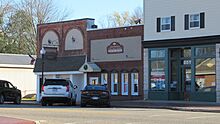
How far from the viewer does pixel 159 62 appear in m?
40.0

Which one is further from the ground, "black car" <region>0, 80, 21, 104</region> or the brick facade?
the brick facade

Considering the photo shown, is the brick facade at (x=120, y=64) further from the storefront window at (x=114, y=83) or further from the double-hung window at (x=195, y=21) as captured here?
the double-hung window at (x=195, y=21)

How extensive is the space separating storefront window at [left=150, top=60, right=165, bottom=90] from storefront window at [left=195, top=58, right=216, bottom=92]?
3028mm

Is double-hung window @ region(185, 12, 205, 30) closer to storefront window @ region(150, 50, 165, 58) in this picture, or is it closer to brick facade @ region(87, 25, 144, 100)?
storefront window @ region(150, 50, 165, 58)

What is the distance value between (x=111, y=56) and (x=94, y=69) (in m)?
1.88

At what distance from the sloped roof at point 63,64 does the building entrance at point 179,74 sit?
940cm

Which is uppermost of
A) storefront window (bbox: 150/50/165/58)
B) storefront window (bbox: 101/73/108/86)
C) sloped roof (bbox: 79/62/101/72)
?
storefront window (bbox: 150/50/165/58)

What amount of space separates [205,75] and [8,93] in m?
14.8

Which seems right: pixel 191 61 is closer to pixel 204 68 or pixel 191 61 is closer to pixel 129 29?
pixel 204 68

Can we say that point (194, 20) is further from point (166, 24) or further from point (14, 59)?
point (14, 59)

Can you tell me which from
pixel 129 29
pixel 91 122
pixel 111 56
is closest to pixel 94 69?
pixel 111 56

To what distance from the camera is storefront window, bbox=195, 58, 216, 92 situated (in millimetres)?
36656

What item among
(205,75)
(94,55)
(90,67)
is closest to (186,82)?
(205,75)

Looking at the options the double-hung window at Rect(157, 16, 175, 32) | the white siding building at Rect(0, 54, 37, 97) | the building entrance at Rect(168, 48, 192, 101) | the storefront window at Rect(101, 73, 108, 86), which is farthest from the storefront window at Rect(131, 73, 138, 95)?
the white siding building at Rect(0, 54, 37, 97)
